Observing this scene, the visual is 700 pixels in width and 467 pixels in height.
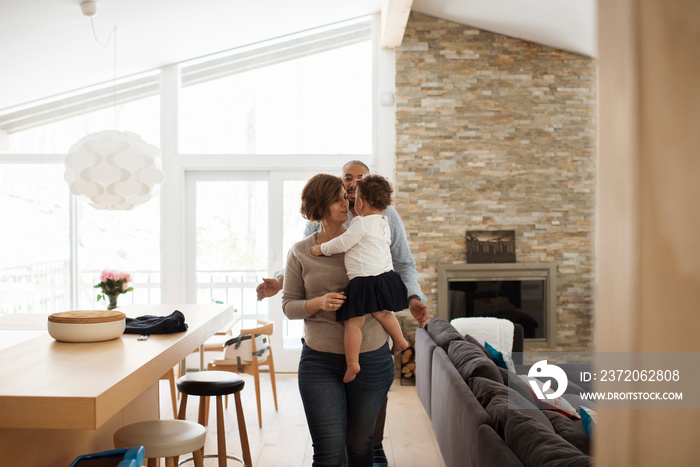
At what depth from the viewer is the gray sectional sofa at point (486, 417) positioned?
1711 mm

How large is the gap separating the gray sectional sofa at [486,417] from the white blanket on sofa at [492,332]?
0.87m

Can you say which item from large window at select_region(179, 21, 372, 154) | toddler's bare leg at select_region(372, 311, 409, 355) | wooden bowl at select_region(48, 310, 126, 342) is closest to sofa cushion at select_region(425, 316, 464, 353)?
toddler's bare leg at select_region(372, 311, 409, 355)

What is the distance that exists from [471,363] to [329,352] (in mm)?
1094

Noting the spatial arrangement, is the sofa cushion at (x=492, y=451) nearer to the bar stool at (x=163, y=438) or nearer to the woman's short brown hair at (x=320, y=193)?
the woman's short brown hair at (x=320, y=193)

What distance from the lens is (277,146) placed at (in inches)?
228

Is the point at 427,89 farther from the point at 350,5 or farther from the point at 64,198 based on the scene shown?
the point at 64,198

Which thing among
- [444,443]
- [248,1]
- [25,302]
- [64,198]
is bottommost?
[444,443]

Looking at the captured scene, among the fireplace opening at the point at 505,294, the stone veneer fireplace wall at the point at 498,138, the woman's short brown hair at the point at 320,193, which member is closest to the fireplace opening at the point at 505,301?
the fireplace opening at the point at 505,294

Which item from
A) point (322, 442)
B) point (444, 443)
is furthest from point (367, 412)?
point (444, 443)

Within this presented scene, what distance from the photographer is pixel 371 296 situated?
190cm

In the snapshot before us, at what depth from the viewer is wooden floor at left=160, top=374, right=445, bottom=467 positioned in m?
3.43

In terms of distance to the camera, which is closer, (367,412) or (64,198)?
(367,412)

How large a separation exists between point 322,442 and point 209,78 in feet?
15.9

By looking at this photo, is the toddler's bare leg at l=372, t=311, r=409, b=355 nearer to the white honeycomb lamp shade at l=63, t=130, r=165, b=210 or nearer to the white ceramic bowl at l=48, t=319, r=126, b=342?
the white ceramic bowl at l=48, t=319, r=126, b=342
